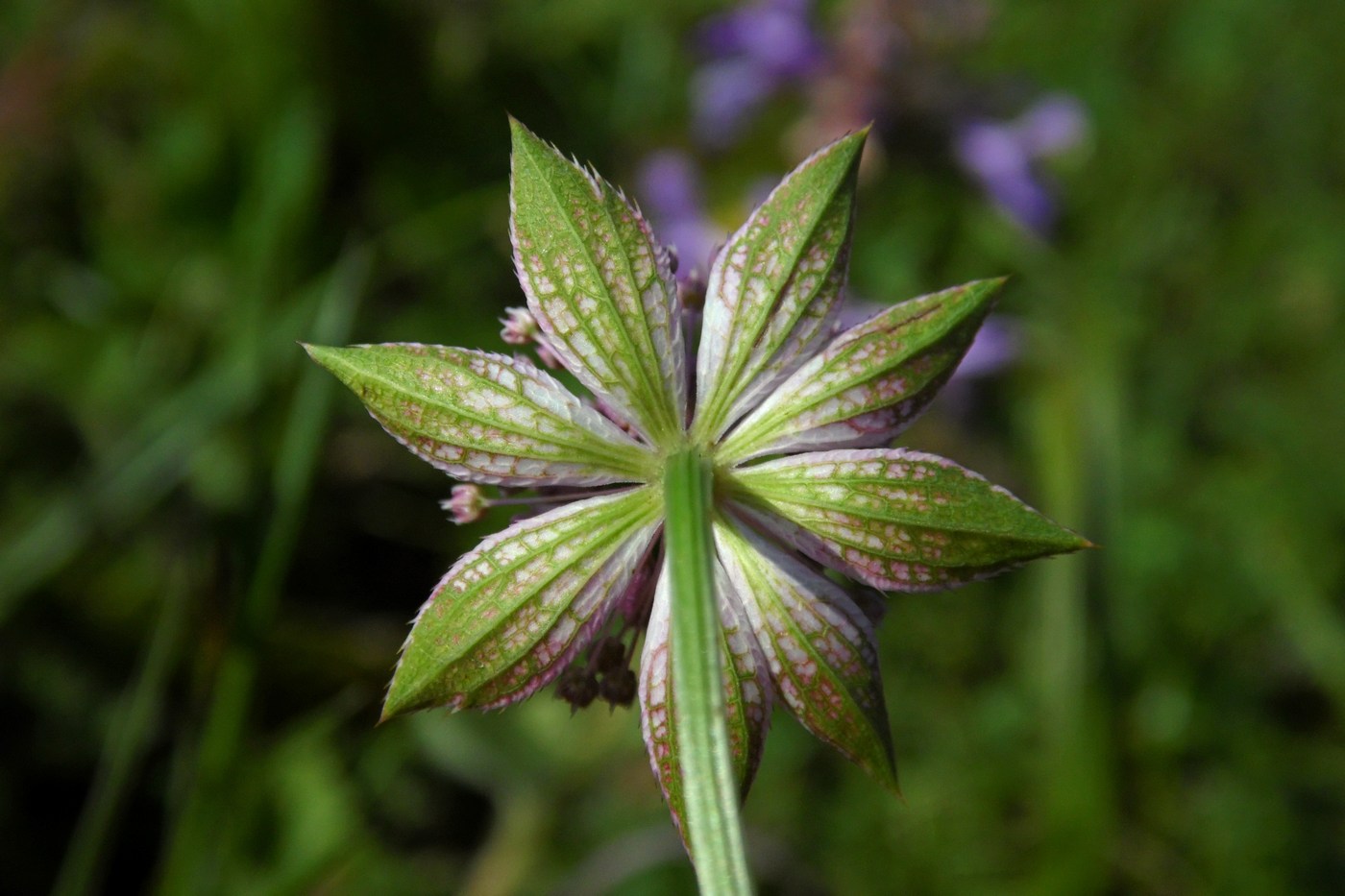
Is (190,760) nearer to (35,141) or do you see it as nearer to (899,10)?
(35,141)

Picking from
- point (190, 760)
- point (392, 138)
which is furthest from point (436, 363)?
point (392, 138)

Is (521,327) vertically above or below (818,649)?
above

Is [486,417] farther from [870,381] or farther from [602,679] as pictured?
[870,381]

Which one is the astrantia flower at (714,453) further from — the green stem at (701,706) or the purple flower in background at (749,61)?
the purple flower in background at (749,61)

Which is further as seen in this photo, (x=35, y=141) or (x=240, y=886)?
(x=35, y=141)

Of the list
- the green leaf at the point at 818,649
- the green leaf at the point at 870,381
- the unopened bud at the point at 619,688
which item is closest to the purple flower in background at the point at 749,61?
the green leaf at the point at 870,381

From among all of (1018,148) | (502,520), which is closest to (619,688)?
(502,520)
